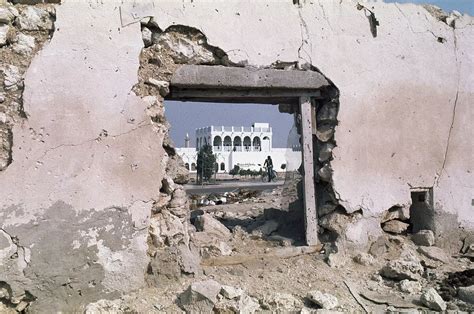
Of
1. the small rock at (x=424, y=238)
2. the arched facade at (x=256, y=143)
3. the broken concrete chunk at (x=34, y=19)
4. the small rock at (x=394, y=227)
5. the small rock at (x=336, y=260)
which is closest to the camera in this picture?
the broken concrete chunk at (x=34, y=19)

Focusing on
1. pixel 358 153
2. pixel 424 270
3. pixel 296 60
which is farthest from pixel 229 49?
pixel 424 270

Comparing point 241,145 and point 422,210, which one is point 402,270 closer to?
point 422,210

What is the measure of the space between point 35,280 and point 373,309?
2666 millimetres

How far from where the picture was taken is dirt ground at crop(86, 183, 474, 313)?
3.48 meters

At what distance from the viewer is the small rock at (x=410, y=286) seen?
373 centimetres

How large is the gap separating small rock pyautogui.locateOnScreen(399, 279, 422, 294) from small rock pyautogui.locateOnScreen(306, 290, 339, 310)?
698 mm

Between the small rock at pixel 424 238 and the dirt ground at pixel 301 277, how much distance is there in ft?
0.28

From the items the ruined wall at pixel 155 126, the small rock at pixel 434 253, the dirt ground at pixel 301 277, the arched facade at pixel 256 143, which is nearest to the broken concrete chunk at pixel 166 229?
the ruined wall at pixel 155 126

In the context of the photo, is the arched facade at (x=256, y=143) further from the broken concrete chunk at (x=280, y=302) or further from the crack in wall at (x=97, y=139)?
the broken concrete chunk at (x=280, y=302)

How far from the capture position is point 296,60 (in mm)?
4301

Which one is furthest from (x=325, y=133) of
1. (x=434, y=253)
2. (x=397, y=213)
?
(x=434, y=253)

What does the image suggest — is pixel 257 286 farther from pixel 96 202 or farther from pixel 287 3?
pixel 287 3

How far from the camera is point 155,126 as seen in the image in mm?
3781

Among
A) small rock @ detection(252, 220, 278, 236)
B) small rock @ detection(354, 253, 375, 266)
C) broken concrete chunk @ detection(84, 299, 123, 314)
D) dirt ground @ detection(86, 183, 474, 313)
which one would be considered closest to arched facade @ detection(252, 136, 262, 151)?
small rock @ detection(252, 220, 278, 236)
